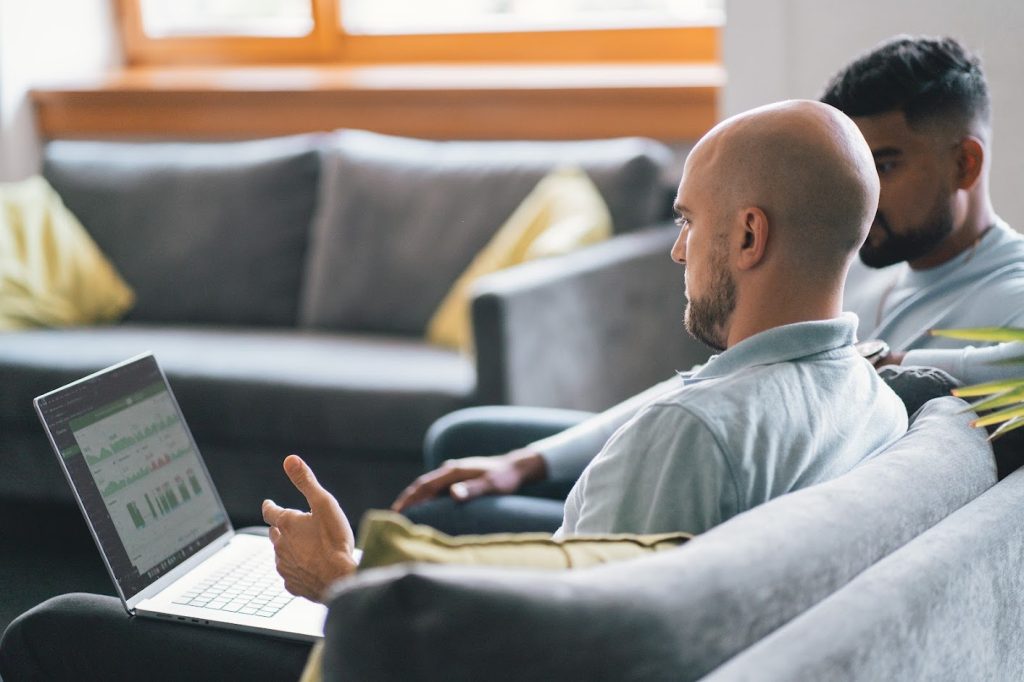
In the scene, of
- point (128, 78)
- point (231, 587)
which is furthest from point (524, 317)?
point (128, 78)

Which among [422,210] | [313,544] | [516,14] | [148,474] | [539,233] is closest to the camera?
[313,544]

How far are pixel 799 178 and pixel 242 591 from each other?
815 mm

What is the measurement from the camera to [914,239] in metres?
1.86

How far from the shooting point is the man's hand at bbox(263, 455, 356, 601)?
4.14 ft

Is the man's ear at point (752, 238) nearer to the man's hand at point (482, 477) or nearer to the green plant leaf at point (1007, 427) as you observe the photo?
the green plant leaf at point (1007, 427)

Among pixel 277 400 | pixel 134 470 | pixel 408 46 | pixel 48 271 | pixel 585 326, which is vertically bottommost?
pixel 277 400

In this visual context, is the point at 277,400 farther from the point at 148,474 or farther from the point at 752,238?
the point at 752,238

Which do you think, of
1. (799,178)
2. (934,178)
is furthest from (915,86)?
(799,178)

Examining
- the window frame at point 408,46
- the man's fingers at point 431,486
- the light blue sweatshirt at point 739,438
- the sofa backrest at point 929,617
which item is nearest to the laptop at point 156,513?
the man's fingers at point 431,486

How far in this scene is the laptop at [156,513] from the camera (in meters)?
1.49

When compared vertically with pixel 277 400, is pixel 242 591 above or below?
above

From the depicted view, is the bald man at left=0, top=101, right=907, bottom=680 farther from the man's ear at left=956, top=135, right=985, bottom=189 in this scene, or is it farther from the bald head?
the man's ear at left=956, top=135, right=985, bottom=189

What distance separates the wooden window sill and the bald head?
2.27 m

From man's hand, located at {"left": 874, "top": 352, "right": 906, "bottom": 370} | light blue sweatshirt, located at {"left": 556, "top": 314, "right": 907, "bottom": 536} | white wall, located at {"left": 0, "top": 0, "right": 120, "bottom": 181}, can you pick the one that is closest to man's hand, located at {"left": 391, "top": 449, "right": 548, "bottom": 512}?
man's hand, located at {"left": 874, "top": 352, "right": 906, "bottom": 370}
